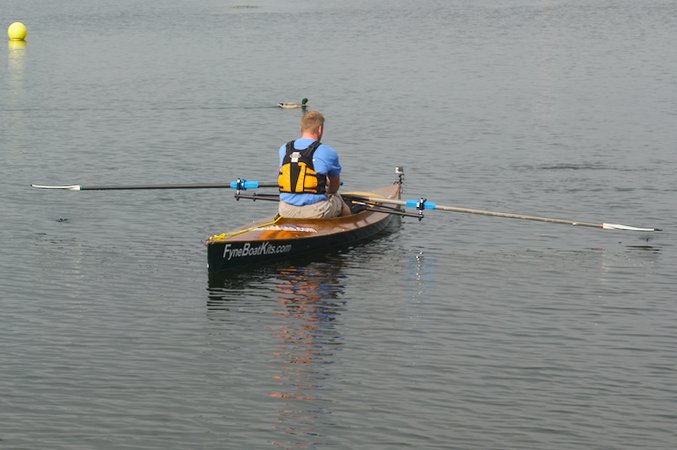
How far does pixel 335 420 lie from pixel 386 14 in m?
73.7

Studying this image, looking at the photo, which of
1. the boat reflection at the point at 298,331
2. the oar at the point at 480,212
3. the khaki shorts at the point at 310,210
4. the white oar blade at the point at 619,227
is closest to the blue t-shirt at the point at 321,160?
the khaki shorts at the point at 310,210

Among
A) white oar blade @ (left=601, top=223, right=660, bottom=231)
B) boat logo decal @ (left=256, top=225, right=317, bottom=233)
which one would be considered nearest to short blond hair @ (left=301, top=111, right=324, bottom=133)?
boat logo decal @ (left=256, top=225, right=317, bottom=233)

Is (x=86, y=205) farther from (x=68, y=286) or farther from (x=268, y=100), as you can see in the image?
(x=268, y=100)

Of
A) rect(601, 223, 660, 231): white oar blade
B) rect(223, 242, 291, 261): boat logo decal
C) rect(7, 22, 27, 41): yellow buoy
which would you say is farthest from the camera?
rect(7, 22, 27, 41): yellow buoy

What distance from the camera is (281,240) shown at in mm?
22828

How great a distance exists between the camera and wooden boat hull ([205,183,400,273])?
72.6ft

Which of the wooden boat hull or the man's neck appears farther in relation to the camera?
the man's neck

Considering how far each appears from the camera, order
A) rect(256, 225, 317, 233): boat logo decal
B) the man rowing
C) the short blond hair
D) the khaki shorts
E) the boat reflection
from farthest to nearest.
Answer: the khaki shorts, rect(256, 225, 317, 233): boat logo decal, the man rowing, the short blond hair, the boat reflection

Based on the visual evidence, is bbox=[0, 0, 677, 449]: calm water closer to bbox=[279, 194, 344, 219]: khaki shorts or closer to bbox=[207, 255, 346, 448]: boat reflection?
bbox=[207, 255, 346, 448]: boat reflection

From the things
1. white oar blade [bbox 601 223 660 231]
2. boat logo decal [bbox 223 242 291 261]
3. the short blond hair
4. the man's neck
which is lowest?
boat logo decal [bbox 223 242 291 261]

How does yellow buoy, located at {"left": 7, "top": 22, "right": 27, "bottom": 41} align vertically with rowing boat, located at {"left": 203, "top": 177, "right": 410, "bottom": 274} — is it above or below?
above

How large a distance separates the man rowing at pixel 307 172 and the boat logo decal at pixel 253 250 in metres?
0.91

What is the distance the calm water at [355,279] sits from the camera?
1576 cm

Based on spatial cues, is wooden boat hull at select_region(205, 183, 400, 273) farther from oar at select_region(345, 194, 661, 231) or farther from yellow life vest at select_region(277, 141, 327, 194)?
yellow life vest at select_region(277, 141, 327, 194)
